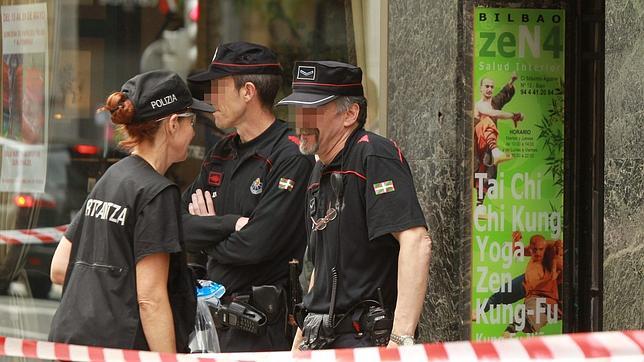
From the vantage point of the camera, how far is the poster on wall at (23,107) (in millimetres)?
9625

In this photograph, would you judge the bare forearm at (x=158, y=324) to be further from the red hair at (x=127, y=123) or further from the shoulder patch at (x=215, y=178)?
the shoulder patch at (x=215, y=178)

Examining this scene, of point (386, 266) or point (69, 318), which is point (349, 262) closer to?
point (386, 266)

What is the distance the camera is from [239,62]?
6.46 meters

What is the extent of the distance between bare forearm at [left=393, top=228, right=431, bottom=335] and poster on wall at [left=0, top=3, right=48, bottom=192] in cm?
529

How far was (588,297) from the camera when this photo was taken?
669 centimetres

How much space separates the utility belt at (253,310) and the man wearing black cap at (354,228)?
20.0 inches

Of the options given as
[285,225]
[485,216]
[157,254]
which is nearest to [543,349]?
[157,254]

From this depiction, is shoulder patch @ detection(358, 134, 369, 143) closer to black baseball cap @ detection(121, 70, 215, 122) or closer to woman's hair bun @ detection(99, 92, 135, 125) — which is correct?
black baseball cap @ detection(121, 70, 215, 122)

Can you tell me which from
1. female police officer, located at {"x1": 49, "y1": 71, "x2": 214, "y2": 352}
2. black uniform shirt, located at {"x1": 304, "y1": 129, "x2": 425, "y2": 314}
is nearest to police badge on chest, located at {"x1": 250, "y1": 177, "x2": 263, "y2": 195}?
black uniform shirt, located at {"x1": 304, "y1": 129, "x2": 425, "y2": 314}

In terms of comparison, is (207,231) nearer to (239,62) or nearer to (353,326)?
(239,62)

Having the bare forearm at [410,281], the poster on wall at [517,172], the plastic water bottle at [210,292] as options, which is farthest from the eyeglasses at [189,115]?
the poster on wall at [517,172]

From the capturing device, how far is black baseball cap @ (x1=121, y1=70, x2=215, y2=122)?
481 cm

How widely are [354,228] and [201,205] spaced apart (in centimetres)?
133

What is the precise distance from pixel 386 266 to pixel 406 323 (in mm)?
330
